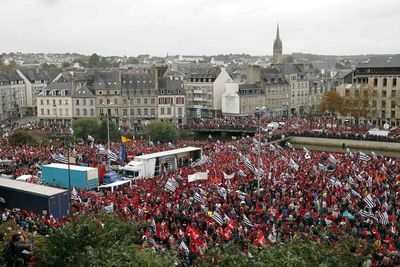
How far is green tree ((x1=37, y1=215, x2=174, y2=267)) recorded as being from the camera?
551 inches

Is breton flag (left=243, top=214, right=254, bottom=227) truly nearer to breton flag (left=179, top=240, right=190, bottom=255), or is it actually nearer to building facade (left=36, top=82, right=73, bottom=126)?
breton flag (left=179, top=240, right=190, bottom=255)

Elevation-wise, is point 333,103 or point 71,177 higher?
point 333,103

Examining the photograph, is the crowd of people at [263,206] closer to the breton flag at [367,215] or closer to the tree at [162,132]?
the breton flag at [367,215]

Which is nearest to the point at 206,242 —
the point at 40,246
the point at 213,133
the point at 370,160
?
the point at 40,246

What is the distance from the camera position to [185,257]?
846 inches

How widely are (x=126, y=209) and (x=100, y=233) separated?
1149 cm

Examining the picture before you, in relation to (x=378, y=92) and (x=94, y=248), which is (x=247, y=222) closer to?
(x=94, y=248)

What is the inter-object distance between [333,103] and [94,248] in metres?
72.1

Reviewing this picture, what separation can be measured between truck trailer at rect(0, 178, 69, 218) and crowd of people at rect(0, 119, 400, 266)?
79 centimetres

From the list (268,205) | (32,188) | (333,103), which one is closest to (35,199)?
(32,188)

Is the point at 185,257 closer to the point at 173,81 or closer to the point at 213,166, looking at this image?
the point at 213,166

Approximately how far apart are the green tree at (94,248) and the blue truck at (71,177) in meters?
19.8

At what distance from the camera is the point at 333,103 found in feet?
274

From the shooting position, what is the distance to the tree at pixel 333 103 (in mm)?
82931
